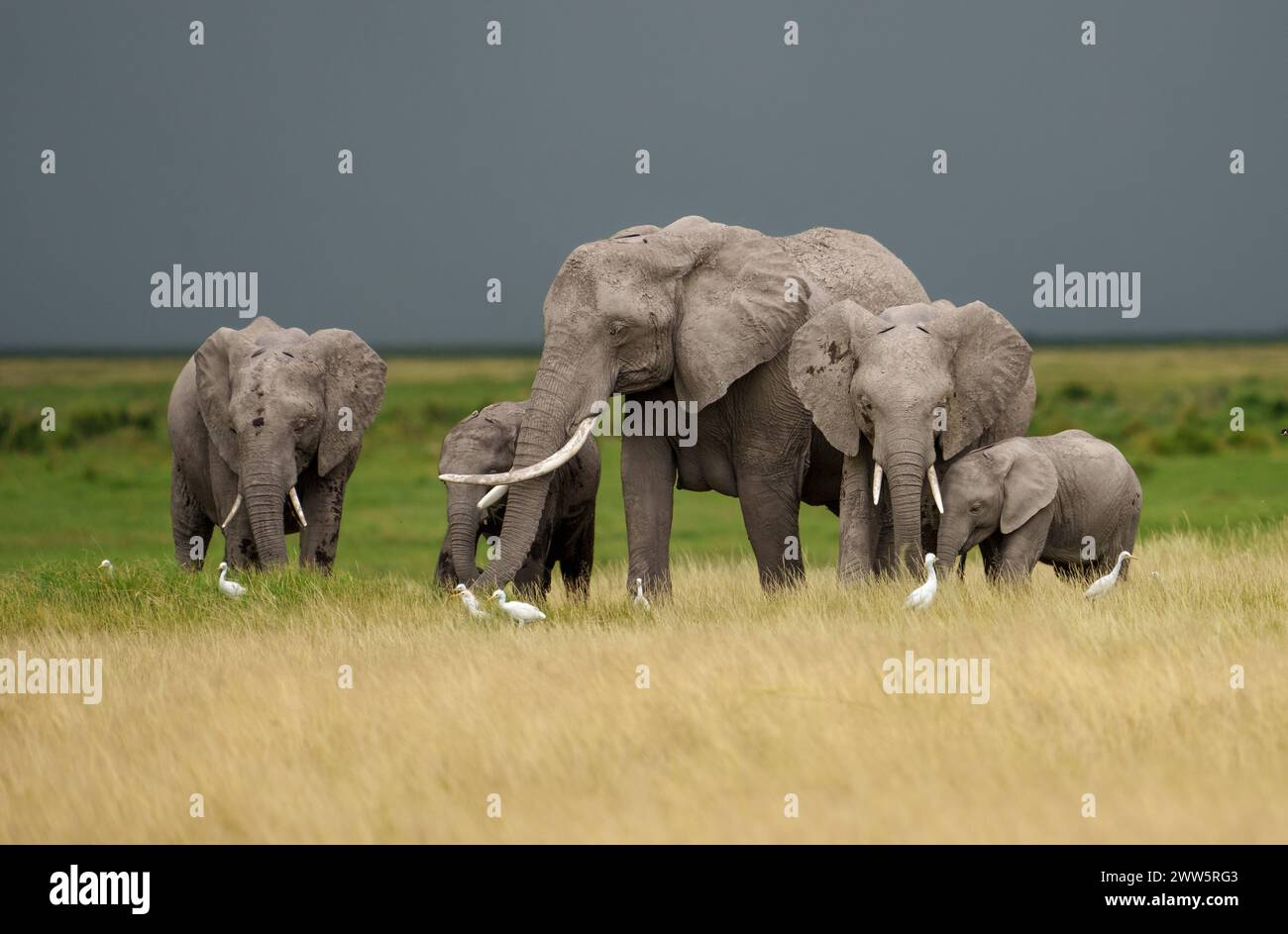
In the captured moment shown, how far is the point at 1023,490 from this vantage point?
15.1m

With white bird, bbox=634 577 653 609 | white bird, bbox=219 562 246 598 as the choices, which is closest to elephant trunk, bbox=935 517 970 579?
white bird, bbox=634 577 653 609

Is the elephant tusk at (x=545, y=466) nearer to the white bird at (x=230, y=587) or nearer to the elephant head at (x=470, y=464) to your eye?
the elephant head at (x=470, y=464)

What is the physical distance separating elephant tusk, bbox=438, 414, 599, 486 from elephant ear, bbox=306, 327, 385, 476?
257 centimetres

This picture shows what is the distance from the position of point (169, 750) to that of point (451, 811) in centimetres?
207

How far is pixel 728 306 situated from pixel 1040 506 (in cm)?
286

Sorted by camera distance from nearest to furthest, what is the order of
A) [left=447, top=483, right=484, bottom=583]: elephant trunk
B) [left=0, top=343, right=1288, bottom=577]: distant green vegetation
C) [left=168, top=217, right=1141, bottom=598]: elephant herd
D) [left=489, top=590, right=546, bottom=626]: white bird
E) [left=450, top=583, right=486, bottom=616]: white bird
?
[left=489, top=590, right=546, bottom=626]: white bird < [left=450, top=583, right=486, bottom=616]: white bird < [left=168, top=217, right=1141, bottom=598]: elephant herd < [left=447, top=483, right=484, bottom=583]: elephant trunk < [left=0, top=343, right=1288, bottom=577]: distant green vegetation

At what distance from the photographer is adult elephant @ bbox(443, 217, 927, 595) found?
14867 mm

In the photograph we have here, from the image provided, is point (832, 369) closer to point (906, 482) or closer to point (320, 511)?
point (906, 482)

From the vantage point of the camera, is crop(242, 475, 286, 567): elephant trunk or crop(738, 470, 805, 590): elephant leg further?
crop(242, 475, 286, 567): elephant trunk

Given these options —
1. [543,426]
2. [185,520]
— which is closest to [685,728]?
[543,426]

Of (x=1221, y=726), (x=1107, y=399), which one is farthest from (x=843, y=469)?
(x=1107, y=399)

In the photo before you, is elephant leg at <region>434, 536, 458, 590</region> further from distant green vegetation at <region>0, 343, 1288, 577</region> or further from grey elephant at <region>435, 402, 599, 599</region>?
distant green vegetation at <region>0, 343, 1288, 577</region>

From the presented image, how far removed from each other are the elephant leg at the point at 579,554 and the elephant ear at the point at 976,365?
3.59 metres

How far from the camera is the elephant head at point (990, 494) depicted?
48.9 ft
